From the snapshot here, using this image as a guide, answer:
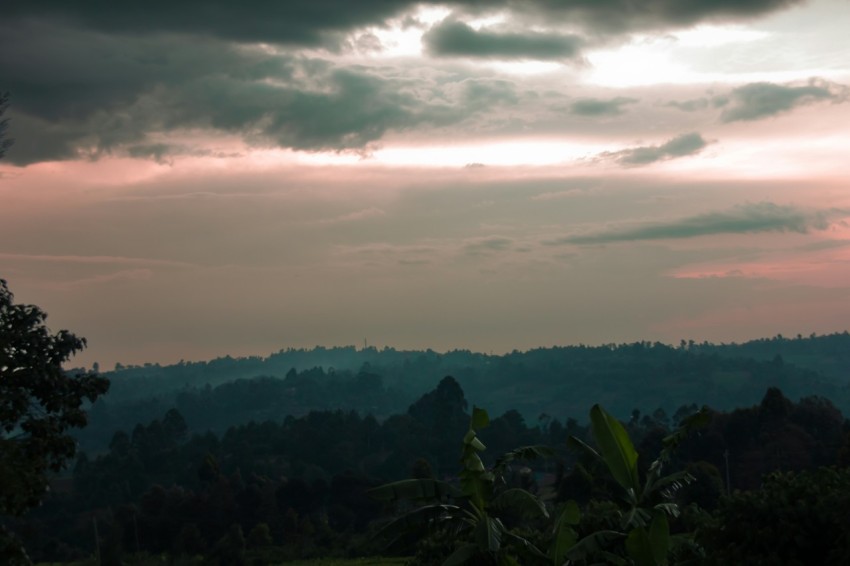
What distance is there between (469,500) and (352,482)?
65.2m

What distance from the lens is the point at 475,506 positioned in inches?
837

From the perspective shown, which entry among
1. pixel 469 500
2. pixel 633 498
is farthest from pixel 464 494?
pixel 633 498

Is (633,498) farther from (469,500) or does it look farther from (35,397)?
(35,397)

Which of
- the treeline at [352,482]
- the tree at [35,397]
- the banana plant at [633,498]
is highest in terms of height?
the tree at [35,397]

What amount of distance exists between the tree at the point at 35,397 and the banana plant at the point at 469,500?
6.25 meters

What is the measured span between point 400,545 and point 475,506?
85.7 inches

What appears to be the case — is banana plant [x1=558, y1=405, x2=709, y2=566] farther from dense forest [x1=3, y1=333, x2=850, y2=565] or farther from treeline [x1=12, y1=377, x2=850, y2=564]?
treeline [x1=12, y1=377, x2=850, y2=564]

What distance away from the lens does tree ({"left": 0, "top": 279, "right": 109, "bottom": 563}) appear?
60.3 ft

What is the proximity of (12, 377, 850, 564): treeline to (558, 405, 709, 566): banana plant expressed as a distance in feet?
2.84

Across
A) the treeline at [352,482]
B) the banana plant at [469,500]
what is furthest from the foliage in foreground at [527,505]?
the treeline at [352,482]

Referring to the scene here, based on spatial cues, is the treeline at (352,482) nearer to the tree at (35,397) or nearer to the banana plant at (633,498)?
the banana plant at (633,498)

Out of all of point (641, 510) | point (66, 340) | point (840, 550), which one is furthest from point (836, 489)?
point (66, 340)

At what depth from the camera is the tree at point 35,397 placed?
1838 cm

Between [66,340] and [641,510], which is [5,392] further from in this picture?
[641,510]
